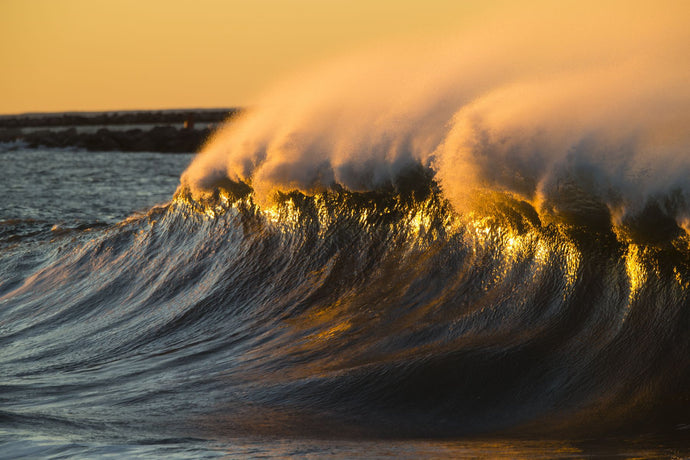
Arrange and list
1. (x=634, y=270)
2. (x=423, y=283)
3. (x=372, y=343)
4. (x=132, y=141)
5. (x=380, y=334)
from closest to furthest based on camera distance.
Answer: (x=634, y=270), (x=372, y=343), (x=380, y=334), (x=423, y=283), (x=132, y=141)

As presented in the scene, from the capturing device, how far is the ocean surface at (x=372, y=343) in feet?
12.7

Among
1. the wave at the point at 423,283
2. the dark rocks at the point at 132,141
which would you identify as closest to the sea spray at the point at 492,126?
the wave at the point at 423,283

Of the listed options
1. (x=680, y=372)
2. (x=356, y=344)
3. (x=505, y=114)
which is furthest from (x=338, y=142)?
(x=680, y=372)

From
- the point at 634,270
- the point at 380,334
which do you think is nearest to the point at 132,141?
the point at 380,334

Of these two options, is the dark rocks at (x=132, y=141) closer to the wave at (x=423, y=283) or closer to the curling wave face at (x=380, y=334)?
the wave at (x=423, y=283)

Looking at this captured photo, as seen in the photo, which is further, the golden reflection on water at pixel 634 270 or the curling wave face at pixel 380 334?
the golden reflection on water at pixel 634 270

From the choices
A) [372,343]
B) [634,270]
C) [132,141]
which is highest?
[132,141]

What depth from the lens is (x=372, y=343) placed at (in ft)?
16.5

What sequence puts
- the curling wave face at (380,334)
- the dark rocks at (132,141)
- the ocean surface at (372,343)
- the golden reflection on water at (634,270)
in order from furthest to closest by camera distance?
1. the dark rocks at (132,141)
2. the golden reflection on water at (634,270)
3. the curling wave face at (380,334)
4. the ocean surface at (372,343)

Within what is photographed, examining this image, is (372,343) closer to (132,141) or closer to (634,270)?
(634,270)

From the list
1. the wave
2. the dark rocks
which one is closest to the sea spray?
the wave

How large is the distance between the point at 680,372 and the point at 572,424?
2.06ft

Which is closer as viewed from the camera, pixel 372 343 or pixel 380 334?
pixel 372 343

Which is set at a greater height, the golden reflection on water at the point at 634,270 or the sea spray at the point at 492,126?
the sea spray at the point at 492,126
